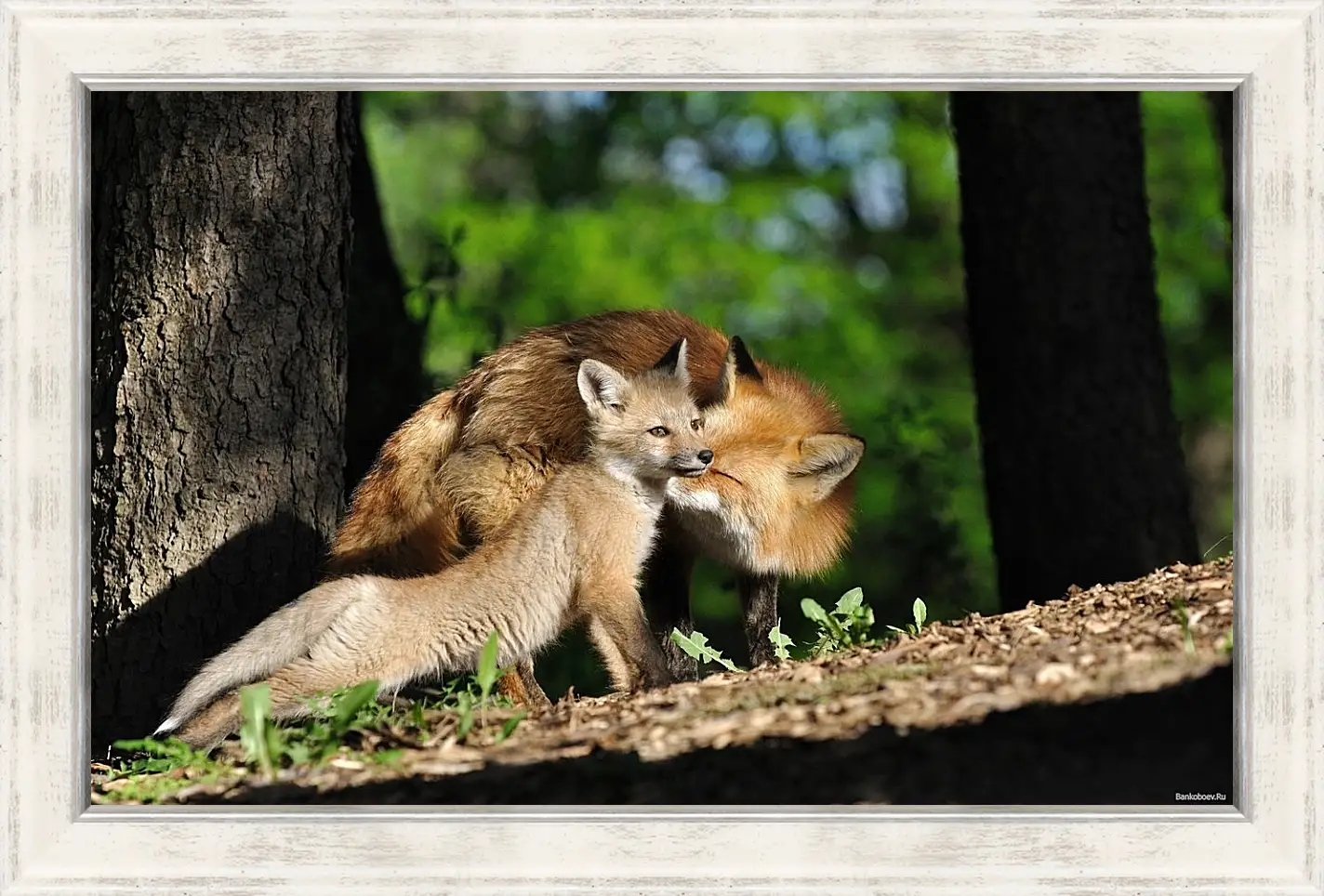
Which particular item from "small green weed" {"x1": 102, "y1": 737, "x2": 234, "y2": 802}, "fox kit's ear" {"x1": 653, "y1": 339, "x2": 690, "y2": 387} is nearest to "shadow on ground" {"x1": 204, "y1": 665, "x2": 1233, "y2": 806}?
"small green weed" {"x1": 102, "y1": 737, "x2": 234, "y2": 802}

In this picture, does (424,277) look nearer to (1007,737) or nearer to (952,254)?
(1007,737)

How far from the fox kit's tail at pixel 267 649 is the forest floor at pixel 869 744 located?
29 centimetres

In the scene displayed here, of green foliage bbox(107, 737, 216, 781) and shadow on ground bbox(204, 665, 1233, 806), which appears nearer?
shadow on ground bbox(204, 665, 1233, 806)

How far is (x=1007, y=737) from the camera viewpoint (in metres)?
4.16

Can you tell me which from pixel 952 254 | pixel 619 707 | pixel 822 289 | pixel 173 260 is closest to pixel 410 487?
pixel 173 260

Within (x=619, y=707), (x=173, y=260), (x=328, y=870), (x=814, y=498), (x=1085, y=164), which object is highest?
(x=1085, y=164)

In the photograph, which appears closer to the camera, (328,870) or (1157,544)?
(328,870)

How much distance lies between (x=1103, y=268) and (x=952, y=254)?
931cm

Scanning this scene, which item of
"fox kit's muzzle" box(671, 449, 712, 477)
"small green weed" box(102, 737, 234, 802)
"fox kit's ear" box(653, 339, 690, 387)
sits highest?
"fox kit's ear" box(653, 339, 690, 387)

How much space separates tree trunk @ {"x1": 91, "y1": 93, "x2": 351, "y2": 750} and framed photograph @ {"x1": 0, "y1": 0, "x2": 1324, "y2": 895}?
0.02m

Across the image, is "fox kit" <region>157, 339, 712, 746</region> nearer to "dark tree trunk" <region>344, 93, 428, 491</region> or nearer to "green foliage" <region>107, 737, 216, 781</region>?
"green foliage" <region>107, 737, 216, 781</region>

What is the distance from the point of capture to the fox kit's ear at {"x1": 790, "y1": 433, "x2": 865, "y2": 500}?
606 cm

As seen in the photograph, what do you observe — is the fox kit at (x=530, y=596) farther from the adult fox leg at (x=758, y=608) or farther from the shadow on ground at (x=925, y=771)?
the adult fox leg at (x=758, y=608)

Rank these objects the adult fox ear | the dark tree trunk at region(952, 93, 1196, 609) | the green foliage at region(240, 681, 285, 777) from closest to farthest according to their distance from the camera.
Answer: the green foliage at region(240, 681, 285, 777) < the adult fox ear < the dark tree trunk at region(952, 93, 1196, 609)
